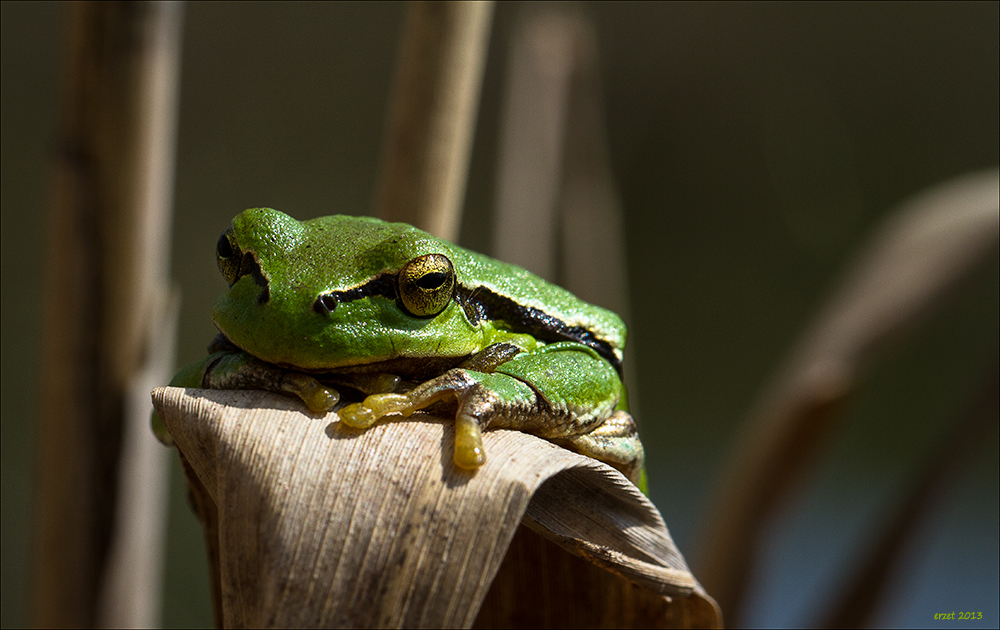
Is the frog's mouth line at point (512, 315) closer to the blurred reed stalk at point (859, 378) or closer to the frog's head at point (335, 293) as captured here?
the frog's head at point (335, 293)

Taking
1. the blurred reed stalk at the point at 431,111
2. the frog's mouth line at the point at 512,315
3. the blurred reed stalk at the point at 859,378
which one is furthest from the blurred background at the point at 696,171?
the blurred reed stalk at the point at 431,111

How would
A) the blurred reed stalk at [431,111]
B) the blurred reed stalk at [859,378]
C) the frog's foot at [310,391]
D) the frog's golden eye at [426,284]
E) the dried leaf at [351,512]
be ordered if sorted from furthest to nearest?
1. the blurred reed stalk at [859,378]
2. the blurred reed stalk at [431,111]
3. the frog's golden eye at [426,284]
4. the frog's foot at [310,391]
5. the dried leaf at [351,512]

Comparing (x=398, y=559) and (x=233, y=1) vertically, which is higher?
(x=233, y=1)

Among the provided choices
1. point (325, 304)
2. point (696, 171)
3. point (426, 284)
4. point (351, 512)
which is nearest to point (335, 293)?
point (325, 304)

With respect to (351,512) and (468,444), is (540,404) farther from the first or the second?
(351,512)

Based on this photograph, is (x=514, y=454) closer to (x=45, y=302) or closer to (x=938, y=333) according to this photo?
(x=45, y=302)

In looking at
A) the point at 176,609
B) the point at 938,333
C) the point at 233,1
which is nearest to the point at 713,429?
the point at 938,333
